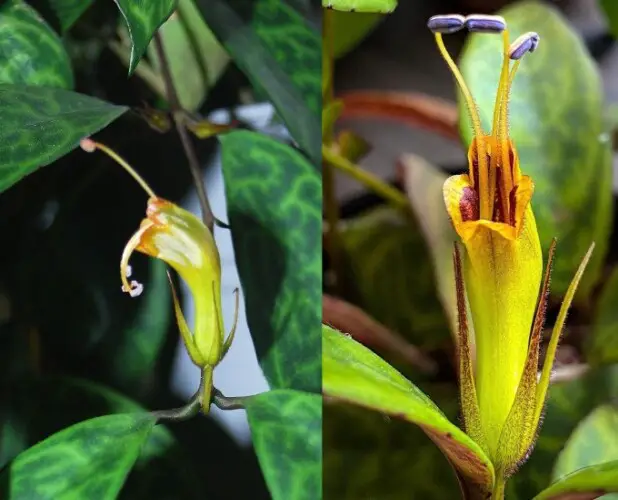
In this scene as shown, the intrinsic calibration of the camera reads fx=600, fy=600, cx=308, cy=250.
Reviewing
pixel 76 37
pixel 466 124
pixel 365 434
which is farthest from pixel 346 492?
pixel 76 37

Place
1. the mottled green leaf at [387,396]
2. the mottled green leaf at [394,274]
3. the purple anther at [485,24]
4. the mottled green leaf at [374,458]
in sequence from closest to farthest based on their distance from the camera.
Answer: the mottled green leaf at [387,396] → the purple anther at [485,24] → the mottled green leaf at [374,458] → the mottled green leaf at [394,274]

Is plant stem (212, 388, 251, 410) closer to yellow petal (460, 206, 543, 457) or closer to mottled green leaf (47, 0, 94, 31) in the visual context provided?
yellow petal (460, 206, 543, 457)

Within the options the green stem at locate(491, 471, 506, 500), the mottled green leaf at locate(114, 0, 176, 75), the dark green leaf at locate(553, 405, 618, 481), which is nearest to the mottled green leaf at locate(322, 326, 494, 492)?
the green stem at locate(491, 471, 506, 500)

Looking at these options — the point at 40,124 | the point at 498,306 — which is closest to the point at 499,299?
the point at 498,306

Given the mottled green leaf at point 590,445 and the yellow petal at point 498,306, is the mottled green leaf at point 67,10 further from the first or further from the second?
the mottled green leaf at point 590,445

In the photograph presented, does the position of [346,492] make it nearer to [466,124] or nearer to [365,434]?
[365,434]

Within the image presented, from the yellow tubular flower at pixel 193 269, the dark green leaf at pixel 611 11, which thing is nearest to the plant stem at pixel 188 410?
the yellow tubular flower at pixel 193 269

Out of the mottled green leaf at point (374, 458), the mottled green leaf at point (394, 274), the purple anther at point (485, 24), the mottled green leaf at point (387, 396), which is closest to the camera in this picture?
the mottled green leaf at point (387, 396)
